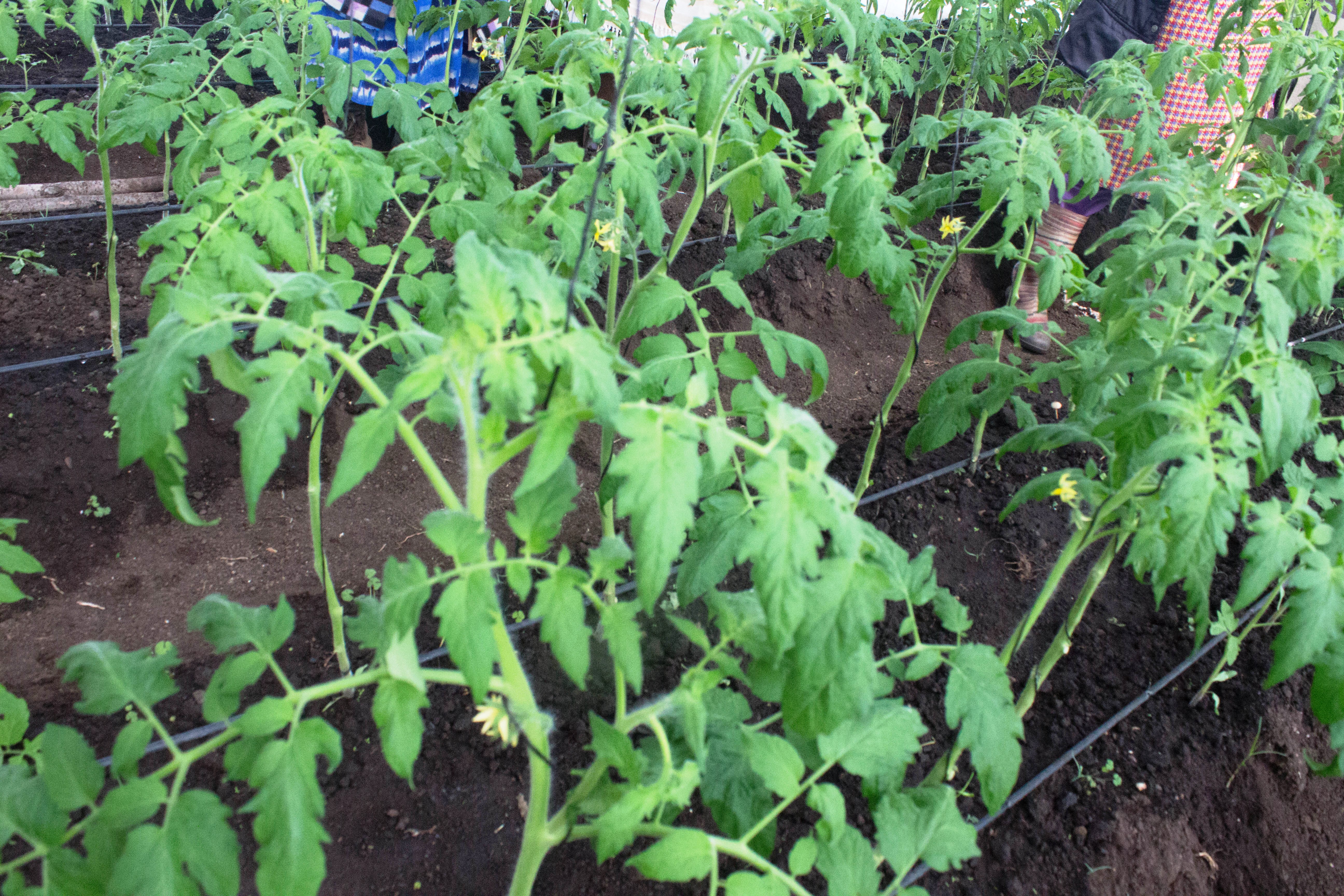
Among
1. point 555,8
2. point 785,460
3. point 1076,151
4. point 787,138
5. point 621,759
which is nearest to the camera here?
point 785,460

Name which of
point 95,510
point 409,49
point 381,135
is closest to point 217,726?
point 95,510

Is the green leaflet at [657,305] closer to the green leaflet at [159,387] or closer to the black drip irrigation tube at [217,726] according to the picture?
the black drip irrigation tube at [217,726]

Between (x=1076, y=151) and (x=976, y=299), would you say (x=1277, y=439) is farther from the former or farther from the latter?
(x=976, y=299)

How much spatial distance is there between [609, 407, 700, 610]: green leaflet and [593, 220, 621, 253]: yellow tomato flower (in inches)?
41.0

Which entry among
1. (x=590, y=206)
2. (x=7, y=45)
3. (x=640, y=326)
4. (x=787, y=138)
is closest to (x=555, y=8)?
(x=7, y=45)

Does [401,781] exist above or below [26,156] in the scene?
below

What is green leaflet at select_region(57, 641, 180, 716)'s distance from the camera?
3.74 ft

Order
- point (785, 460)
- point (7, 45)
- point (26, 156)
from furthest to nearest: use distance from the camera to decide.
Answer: point (26, 156) → point (7, 45) → point (785, 460)

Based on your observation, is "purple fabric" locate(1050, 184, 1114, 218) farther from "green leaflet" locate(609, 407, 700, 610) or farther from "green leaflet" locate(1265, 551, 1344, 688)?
"green leaflet" locate(609, 407, 700, 610)

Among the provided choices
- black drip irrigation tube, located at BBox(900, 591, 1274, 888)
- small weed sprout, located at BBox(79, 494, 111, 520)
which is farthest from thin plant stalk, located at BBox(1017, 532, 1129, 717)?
small weed sprout, located at BBox(79, 494, 111, 520)

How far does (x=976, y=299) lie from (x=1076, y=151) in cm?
211

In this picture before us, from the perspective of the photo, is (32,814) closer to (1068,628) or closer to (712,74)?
(712,74)

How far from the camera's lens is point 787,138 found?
2.02m

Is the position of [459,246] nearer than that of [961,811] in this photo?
Yes
